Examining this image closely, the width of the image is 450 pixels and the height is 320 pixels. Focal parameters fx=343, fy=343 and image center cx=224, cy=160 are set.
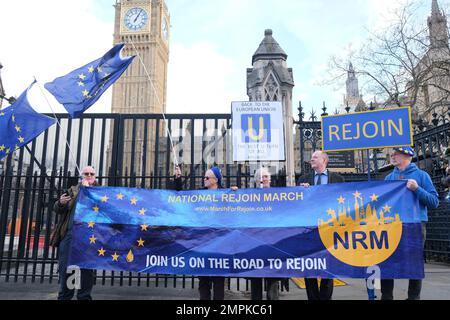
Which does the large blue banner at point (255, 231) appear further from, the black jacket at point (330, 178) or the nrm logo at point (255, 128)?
the nrm logo at point (255, 128)

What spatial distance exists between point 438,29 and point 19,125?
17.4m

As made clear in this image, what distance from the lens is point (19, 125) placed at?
5875 millimetres

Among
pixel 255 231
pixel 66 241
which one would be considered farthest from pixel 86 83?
pixel 255 231

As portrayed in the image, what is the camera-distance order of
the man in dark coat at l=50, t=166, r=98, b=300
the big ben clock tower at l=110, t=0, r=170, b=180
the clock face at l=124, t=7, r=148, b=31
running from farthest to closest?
the clock face at l=124, t=7, r=148, b=31 < the big ben clock tower at l=110, t=0, r=170, b=180 < the man in dark coat at l=50, t=166, r=98, b=300

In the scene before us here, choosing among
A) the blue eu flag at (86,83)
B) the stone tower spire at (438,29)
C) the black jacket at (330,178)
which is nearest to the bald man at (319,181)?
the black jacket at (330,178)

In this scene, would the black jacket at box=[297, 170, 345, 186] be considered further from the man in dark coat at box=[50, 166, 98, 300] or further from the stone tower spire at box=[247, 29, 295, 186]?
the stone tower spire at box=[247, 29, 295, 186]

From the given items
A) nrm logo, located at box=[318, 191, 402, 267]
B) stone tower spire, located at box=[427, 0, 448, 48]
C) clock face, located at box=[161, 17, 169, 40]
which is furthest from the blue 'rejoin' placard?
clock face, located at box=[161, 17, 169, 40]

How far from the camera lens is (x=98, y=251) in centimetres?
474

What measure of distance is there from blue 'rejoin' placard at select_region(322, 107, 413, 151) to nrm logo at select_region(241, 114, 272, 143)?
1.29 m

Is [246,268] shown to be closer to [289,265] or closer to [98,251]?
[289,265]

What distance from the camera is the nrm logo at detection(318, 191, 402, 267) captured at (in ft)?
13.6

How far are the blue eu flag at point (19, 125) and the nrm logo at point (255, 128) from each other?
329 centimetres

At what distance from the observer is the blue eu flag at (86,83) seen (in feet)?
19.2

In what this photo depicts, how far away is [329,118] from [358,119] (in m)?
0.57
